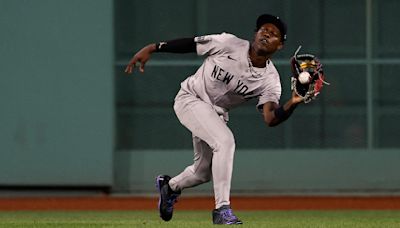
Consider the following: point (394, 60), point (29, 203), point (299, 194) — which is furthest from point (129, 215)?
point (394, 60)

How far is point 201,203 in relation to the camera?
16859mm

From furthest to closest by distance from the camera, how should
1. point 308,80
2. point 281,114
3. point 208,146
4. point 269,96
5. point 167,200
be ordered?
point 167,200 → point 208,146 → point 269,96 → point 281,114 → point 308,80

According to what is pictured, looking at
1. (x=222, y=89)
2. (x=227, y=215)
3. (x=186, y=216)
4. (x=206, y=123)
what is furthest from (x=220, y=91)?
(x=186, y=216)

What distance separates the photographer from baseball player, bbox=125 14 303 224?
402 inches

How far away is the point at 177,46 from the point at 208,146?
3.14 ft

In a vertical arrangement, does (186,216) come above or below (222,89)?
below

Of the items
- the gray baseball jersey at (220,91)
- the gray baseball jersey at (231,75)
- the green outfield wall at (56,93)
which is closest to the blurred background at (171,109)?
the green outfield wall at (56,93)

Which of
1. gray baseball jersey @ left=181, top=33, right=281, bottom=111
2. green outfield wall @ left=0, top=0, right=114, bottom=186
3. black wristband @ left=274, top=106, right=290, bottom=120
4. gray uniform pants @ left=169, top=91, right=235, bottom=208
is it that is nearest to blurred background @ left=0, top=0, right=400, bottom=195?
green outfield wall @ left=0, top=0, right=114, bottom=186

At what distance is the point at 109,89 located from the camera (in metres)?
17.6

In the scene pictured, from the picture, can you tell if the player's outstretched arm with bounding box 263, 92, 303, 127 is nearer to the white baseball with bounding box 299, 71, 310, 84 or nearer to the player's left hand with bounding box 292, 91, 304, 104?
the player's left hand with bounding box 292, 91, 304, 104

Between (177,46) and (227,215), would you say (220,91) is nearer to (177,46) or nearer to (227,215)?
(177,46)

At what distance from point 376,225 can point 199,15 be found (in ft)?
25.2

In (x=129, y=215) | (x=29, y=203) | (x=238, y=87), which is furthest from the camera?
(x=29, y=203)

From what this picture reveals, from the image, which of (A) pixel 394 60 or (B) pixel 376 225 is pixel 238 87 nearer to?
(B) pixel 376 225
